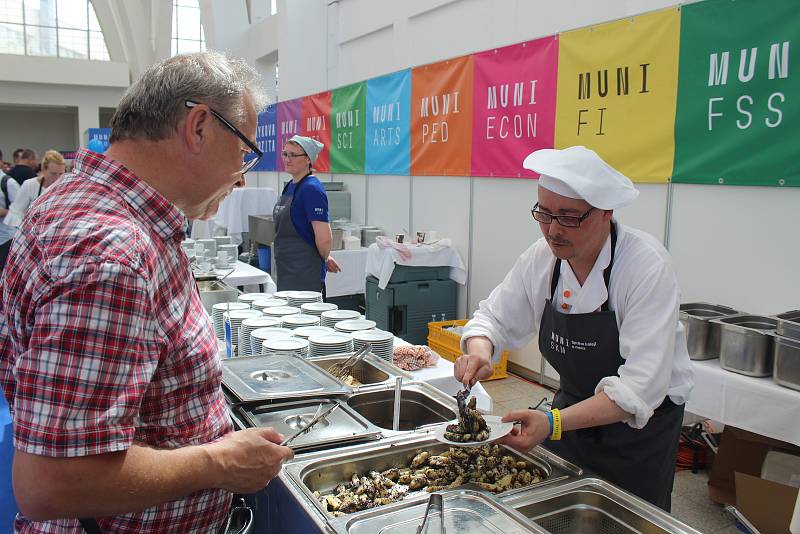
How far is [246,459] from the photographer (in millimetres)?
1084

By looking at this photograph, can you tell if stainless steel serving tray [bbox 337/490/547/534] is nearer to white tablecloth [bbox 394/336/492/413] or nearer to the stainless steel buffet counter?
the stainless steel buffet counter

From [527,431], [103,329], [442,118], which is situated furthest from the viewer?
[442,118]

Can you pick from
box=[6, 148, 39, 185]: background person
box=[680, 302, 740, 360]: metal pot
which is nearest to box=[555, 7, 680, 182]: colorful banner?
box=[680, 302, 740, 360]: metal pot

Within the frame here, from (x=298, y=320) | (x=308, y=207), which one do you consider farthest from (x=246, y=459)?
(x=308, y=207)

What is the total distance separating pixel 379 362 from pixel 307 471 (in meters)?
0.90

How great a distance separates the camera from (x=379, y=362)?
7.83 feet

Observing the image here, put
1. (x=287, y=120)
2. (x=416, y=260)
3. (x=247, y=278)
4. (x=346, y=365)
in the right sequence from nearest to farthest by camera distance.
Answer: (x=346, y=365) → (x=247, y=278) → (x=416, y=260) → (x=287, y=120)

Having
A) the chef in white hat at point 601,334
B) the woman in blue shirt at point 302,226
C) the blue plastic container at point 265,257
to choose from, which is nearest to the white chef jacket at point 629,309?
the chef in white hat at point 601,334

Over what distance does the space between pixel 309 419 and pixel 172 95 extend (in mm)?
1097

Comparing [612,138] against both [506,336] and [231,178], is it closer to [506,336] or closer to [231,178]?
[506,336]

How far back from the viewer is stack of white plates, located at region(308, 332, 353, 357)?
2.38m

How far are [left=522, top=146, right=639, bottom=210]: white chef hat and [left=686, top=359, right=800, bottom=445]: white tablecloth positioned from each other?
1522 mm

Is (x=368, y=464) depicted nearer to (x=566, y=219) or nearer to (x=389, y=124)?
(x=566, y=219)

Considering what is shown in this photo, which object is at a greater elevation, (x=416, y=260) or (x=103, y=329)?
(x=103, y=329)
